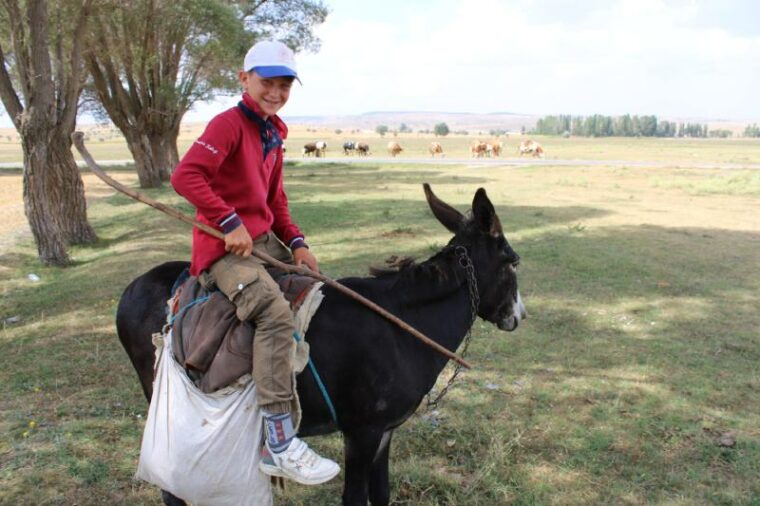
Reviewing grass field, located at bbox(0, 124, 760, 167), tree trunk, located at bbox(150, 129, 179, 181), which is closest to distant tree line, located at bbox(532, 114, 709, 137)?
grass field, located at bbox(0, 124, 760, 167)

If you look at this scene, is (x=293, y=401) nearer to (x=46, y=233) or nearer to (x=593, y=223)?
(x=46, y=233)

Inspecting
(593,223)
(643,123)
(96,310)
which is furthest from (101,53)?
(643,123)

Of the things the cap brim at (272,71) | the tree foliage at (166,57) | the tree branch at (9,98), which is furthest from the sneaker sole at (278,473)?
the tree foliage at (166,57)

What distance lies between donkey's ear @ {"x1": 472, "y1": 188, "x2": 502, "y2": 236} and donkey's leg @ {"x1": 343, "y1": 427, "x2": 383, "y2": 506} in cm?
143

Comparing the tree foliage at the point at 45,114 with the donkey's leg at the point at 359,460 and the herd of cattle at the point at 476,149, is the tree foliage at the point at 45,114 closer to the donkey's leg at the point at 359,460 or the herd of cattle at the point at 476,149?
the donkey's leg at the point at 359,460

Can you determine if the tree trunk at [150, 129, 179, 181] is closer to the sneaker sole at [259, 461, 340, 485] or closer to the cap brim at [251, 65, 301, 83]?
the cap brim at [251, 65, 301, 83]

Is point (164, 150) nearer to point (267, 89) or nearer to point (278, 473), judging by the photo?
point (267, 89)

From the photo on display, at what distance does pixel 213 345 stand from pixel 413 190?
75.2 feet

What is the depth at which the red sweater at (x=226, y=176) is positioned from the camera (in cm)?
295

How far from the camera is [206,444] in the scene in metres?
3.13

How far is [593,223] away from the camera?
16719mm

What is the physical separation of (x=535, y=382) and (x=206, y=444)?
427cm

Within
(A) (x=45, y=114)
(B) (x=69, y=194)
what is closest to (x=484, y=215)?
(A) (x=45, y=114)

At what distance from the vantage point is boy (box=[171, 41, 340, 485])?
2.99 m
